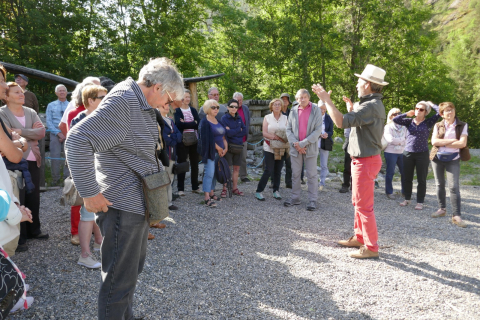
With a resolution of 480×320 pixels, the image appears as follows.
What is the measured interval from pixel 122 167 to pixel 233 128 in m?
5.21

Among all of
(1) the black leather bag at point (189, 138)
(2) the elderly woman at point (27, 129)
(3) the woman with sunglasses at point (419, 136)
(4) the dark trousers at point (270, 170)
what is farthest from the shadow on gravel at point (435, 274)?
(2) the elderly woman at point (27, 129)

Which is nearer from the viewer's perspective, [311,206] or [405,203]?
[311,206]

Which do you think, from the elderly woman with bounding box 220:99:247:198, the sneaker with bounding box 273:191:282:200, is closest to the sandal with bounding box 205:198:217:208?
the elderly woman with bounding box 220:99:247:198

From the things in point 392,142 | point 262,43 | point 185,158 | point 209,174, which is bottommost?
point 209,174

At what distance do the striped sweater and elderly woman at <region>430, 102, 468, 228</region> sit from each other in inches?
215

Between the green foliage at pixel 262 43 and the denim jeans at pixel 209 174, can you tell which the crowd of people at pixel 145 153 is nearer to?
the denim jeans at pixel 209 174

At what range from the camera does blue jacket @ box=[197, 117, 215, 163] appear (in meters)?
6.61

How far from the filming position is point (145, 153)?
Result: 2.18 m

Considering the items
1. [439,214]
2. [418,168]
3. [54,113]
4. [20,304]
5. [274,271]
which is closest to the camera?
[20,304]

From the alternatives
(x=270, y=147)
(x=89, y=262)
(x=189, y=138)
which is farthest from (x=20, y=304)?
(x=270, y=147)

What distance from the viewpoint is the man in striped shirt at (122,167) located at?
1980 millimetres

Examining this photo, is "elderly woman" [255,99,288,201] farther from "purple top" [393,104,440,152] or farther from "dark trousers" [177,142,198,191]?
Result: "purple top" [393,104,440,152]

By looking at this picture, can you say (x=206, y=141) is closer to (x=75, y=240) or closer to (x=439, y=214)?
(x=75, y=240)

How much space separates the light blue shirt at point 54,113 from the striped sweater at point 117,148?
21.9ft
